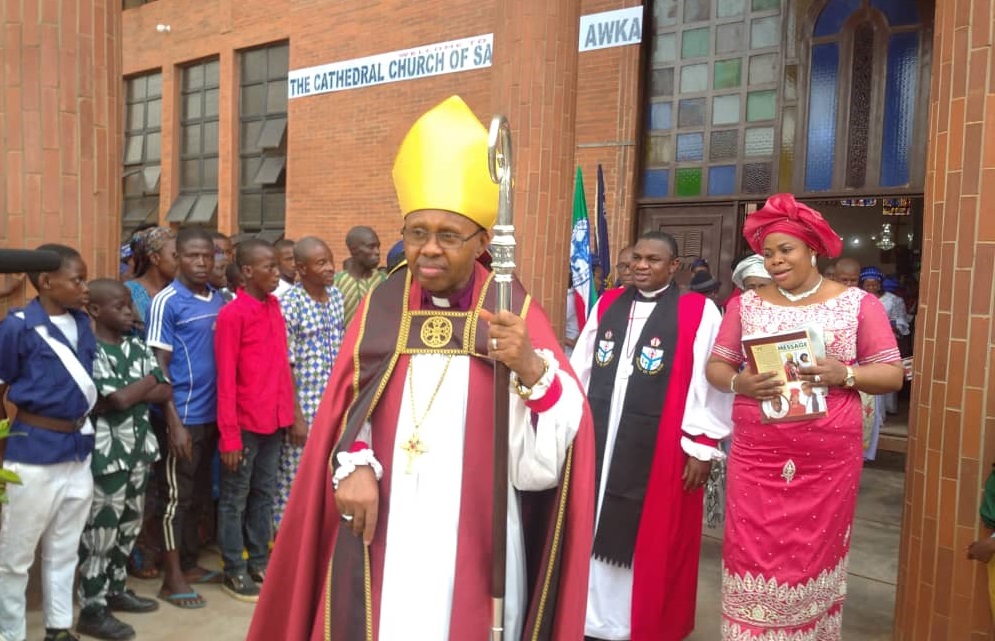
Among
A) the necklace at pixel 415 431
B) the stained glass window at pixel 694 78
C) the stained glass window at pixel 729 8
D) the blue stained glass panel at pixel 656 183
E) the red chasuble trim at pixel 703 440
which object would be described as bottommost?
the red chasuble trim at pixel 703 440

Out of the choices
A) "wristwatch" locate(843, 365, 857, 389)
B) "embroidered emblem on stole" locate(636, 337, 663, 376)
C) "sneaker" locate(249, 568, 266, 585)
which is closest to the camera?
"wristwatch" locate(843, 365, 857, 389)

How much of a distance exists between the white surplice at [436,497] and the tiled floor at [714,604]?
6.78 feet

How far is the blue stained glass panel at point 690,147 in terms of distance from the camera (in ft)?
31.2

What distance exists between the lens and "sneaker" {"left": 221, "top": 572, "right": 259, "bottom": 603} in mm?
4441

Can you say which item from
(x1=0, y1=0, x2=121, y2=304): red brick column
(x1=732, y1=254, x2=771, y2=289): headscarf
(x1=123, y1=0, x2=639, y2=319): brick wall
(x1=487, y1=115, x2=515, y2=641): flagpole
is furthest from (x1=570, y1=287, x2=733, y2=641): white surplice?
(x1=123, y1=0, x2=639, y2=319): brick wall

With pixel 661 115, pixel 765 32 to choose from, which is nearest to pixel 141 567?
pixel 661 115

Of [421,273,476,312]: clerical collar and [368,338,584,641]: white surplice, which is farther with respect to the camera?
[421,273,476,312]: clerical collar

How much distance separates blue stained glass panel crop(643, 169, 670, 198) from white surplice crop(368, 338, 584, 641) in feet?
25.6

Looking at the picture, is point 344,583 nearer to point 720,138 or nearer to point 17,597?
point 17,597

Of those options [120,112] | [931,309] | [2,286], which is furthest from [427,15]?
[931,309]

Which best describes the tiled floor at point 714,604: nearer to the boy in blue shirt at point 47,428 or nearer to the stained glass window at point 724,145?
the boy in blue shirt at point 47,428

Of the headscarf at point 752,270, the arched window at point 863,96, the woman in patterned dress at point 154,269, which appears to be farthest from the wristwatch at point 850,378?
the arched window at point 863,96

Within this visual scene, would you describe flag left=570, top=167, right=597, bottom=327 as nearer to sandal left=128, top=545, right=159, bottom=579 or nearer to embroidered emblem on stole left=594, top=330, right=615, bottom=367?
embroidered emblem on stole left=594, top=330, right=615, bottom=367

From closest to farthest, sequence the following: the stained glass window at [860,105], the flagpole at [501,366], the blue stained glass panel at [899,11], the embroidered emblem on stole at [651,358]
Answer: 1. the flagpole at [501,366]
2. the embroidered emblem on stole at [651,358]
3. the blue stained glass panel at [899,11]
4. the stained glass window at [860,105]
